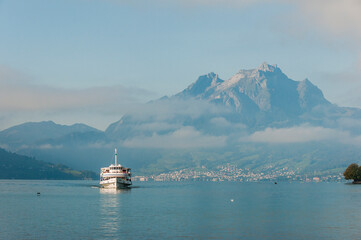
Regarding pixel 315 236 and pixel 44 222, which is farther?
pixel 44 222

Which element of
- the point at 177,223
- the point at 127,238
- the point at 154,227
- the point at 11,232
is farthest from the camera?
the point at 177,223

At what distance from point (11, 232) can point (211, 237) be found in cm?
3907

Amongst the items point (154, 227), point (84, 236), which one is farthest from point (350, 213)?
point (84, 236)

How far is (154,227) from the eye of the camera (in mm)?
110750

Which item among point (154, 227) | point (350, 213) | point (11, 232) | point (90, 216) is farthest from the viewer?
point (350, 213)

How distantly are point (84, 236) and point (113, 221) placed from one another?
25.0 metres

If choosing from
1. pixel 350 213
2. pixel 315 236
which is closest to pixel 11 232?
pixel 315 236

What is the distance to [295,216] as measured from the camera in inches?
5369

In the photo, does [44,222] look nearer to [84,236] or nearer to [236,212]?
[84,236]

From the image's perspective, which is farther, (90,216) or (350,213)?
(350,213)

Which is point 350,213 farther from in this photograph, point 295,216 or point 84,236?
→ point 84,236

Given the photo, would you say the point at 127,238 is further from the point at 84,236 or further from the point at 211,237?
the point at 211,237

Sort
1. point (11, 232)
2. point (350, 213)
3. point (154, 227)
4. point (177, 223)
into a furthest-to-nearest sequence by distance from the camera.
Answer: point (350, 213), point (177, 223), point (154, 227), point (11, 232)

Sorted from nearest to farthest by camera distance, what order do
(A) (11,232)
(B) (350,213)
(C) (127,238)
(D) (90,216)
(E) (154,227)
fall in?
1. (C) (127,238)
2. (A) (11,232)
3. (E) (154,227)
4. (D) (90,216)
5. (B) (350,213)
